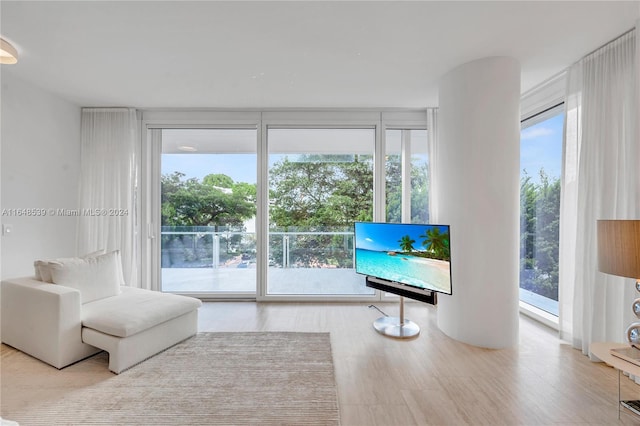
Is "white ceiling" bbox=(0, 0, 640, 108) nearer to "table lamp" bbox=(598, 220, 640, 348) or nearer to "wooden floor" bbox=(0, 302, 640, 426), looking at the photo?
"table lamp" bbox=(598, 220, 640, 348)

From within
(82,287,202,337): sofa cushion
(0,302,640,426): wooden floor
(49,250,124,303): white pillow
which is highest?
(49,250,124,303): white pillow

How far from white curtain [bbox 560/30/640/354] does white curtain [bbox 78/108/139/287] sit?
497 cm

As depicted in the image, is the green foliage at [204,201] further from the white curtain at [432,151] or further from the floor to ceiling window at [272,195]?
the white curtain at [432,151]

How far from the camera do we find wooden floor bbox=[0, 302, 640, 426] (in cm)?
176

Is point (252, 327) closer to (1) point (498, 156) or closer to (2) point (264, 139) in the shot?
(2) point (264, 139)

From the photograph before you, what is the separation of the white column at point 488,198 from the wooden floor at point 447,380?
0.32 metres

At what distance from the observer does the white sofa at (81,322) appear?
7.11ft

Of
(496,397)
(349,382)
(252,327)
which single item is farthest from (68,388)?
(496,397)

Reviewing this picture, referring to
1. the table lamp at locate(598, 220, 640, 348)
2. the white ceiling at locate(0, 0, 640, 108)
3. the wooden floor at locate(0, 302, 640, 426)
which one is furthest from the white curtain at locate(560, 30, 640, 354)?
the table lamp at locate(598, 220, 640, 348)

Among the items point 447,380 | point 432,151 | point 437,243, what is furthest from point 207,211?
point 447,380

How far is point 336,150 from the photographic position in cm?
401

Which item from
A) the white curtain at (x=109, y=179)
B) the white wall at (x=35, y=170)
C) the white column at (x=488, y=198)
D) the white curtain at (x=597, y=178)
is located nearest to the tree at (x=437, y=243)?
the white column at (x=488, y=198)

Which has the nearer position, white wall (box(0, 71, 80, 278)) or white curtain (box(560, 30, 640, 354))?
white curtain (box(560, 30, 640, 354))

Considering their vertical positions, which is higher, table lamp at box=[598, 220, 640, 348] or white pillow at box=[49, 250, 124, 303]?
table lamp at box=[598, 220, 640, 348]
